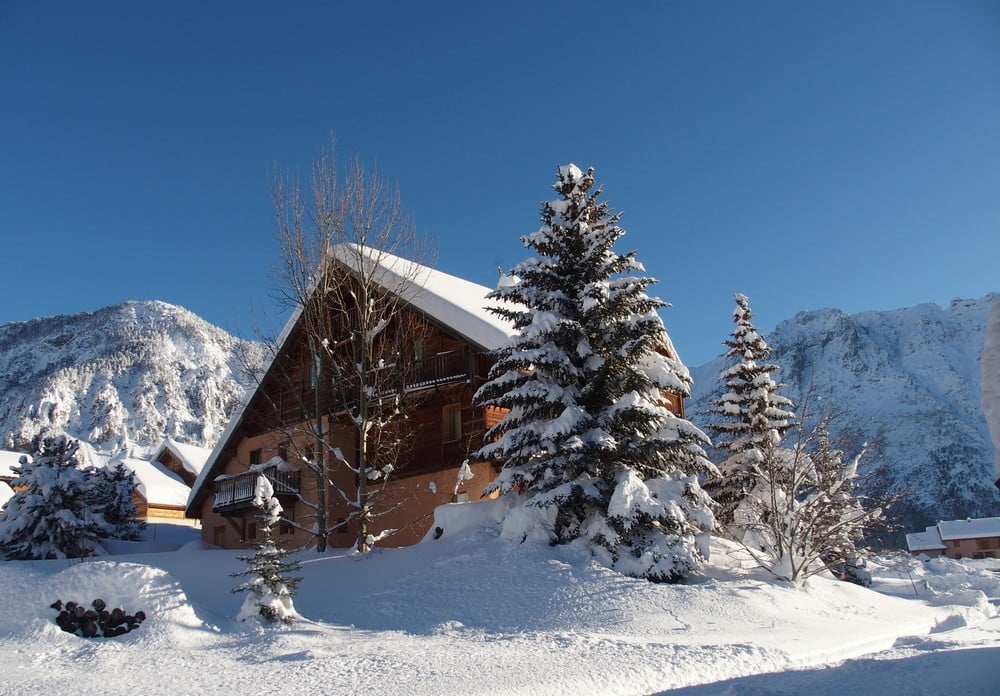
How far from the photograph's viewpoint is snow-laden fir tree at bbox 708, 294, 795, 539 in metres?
23.1

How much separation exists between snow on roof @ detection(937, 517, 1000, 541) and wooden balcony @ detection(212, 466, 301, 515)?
9759 cm

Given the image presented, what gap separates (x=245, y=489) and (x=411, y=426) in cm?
647

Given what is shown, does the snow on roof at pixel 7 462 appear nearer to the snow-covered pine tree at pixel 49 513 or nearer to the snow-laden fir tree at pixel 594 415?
the snow-covered pine tree at pixel 49 513

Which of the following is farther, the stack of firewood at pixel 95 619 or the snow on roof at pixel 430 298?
the snow on roof at pixel 430 298

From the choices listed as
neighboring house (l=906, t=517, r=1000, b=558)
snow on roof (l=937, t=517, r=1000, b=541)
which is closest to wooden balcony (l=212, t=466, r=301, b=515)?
neighboring house (l=906, t=517, r=1000, b=558)

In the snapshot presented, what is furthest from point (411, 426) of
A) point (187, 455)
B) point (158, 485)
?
point (187, 455)

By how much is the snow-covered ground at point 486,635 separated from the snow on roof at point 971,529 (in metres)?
92.9

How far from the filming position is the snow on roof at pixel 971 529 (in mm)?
94312

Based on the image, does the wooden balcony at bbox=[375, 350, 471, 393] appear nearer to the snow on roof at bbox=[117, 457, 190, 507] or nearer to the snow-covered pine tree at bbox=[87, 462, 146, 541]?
the snow-covered pine tree at bbox=[87, 462, 146, 541]

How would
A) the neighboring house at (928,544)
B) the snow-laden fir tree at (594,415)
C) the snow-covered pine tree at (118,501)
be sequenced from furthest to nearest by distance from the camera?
the neighboring house at (928,544), the snow-covered pine tree at (118,501), the snow-laden fir tree at (594,415)

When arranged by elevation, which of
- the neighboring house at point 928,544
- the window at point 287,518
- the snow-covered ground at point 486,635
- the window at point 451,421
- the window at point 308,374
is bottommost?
the neighboring house at point 928,544

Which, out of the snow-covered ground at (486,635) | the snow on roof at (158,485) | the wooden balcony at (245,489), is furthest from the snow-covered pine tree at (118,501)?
the snow on roof at (158,485)

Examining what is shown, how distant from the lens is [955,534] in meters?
96.2

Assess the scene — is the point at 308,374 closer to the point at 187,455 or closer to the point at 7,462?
the point at 187,455
